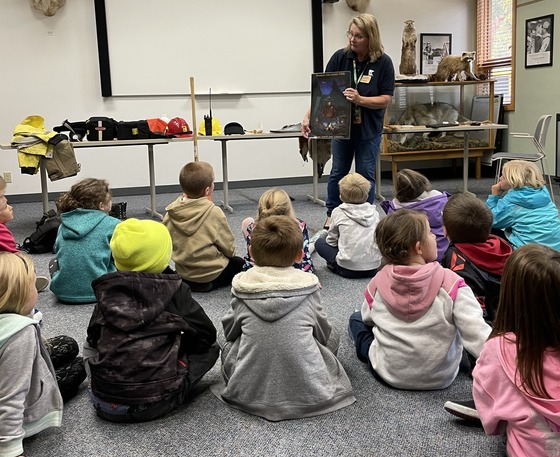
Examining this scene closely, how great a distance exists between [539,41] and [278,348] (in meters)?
6.98

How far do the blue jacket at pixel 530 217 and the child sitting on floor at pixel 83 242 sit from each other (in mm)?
2069

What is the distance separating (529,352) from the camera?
1.41m

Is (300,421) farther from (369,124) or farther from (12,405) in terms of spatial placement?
(369,124)

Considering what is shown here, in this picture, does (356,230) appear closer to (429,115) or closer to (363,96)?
(363,96)

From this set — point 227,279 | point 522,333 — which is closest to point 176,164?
point 227,279

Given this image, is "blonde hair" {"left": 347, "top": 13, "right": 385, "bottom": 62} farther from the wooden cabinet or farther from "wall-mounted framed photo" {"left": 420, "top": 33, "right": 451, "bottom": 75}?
"wall-mounted framed photo" {"left": 420, "top": 33, "right": 451, "bottom": 75}

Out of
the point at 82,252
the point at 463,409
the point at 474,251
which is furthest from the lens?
the point at 82,252

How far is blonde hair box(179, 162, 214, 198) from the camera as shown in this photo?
3.25 m

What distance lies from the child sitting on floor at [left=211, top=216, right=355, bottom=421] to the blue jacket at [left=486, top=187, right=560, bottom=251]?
166cm

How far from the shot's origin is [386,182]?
8.23 m

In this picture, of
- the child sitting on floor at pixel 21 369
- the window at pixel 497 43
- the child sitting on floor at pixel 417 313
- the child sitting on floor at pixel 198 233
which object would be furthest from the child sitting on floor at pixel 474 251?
the window at pixel 497 43

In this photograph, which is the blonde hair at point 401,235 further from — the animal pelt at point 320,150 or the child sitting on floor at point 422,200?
the animal pelt at point 320,150

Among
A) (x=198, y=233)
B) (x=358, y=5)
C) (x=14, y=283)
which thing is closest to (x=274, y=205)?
(x=198, y=233)

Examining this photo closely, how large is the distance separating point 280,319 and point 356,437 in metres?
0.41
